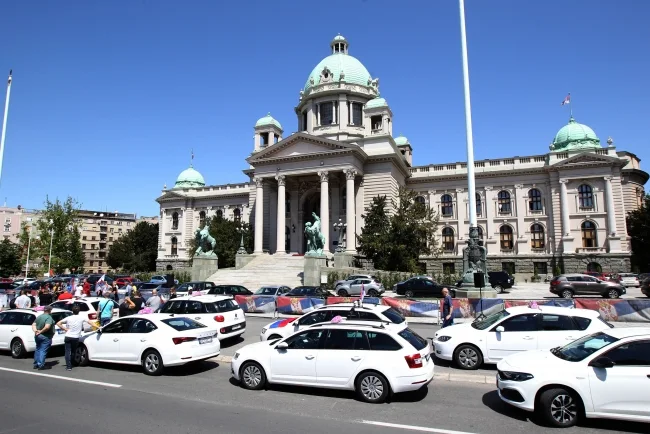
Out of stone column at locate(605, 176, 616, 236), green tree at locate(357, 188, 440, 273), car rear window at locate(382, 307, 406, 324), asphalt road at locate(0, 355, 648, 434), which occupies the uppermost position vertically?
stone column at locate(605, 176, 616, 236)

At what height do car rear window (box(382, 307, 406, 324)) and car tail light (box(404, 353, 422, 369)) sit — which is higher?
car rear window (box(382, 307, 406, 324))

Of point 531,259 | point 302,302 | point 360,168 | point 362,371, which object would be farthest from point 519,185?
point 362,371

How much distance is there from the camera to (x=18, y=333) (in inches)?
490

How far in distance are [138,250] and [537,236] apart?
2417 inches

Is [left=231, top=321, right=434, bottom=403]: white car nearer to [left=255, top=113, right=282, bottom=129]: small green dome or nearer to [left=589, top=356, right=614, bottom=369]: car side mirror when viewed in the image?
[left=589, top=356, right=614, bottom=369]: car side mirror

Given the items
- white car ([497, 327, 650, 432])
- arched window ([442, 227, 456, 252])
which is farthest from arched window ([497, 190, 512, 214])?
white car ([497, 327, 650, 432])

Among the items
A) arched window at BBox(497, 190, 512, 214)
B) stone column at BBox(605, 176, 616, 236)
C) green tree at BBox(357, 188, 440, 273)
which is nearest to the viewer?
green tree at BBox(357, 188, 440, 273)

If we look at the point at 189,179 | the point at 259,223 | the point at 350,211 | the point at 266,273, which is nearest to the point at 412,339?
the point at 266,273

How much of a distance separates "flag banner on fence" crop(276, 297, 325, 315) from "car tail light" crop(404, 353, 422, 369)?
1279 centimetres

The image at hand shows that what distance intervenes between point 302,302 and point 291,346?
41.5ft

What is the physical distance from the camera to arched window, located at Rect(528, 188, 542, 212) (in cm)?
4954

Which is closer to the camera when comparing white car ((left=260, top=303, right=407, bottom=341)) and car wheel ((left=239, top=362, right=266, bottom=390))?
car wheel ((left=239, top=362, right=266, bottom=390))

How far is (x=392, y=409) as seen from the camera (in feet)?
24.7

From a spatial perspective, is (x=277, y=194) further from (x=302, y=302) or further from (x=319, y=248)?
(x=302, y=302)
